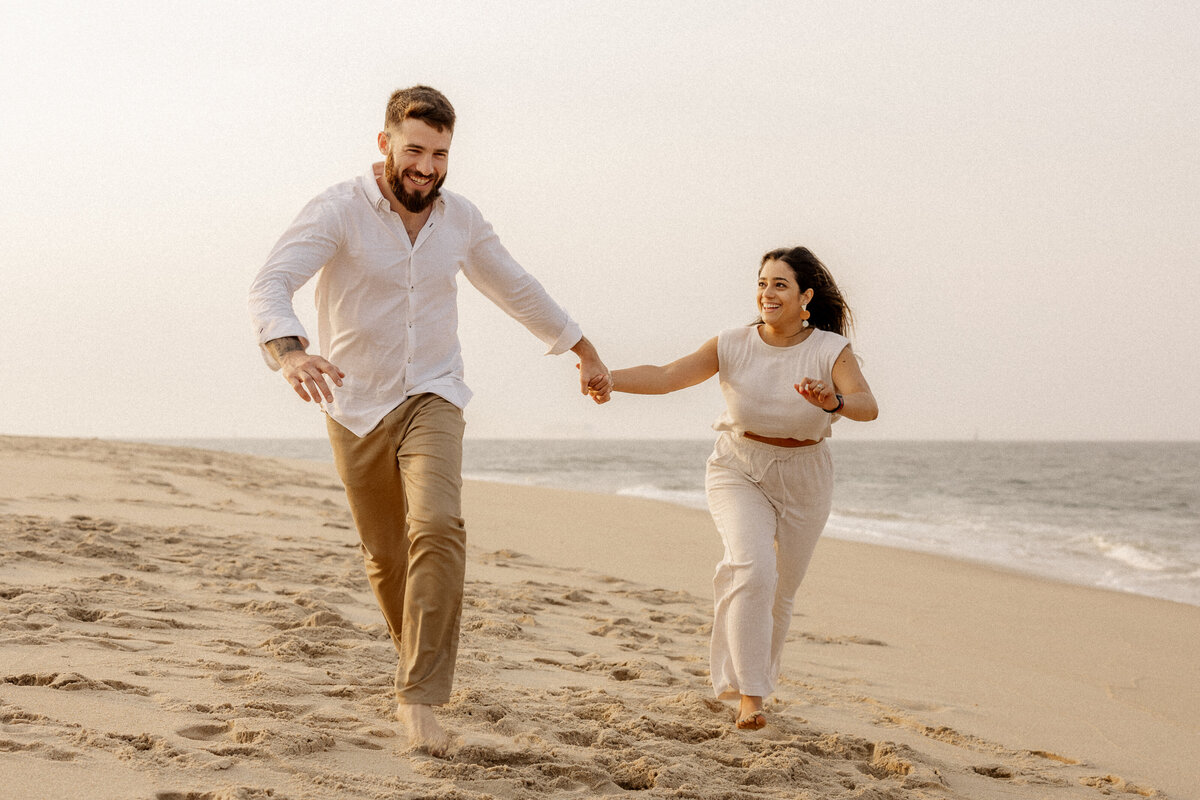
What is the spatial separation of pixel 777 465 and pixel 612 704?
120cm

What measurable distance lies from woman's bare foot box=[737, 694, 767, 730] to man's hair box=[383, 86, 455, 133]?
2.50 m

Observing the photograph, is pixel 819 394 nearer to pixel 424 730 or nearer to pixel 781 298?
pixel 781 298

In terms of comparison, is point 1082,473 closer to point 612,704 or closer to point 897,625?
point 897,625

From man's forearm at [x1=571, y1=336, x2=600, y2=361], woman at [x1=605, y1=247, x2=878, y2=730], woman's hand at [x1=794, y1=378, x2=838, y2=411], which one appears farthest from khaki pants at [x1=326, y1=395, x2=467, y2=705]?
woman's hand at [x1=794, y1=378, x2=838, y2=411]

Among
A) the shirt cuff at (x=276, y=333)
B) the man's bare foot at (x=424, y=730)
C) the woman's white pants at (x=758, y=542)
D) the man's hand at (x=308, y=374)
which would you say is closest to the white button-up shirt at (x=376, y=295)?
the shirt cuff at (x=276, y=333)

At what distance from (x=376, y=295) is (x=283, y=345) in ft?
1.60

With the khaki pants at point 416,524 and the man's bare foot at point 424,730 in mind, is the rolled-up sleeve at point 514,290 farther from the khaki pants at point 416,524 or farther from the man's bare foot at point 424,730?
the man's bare foot at point 424,730

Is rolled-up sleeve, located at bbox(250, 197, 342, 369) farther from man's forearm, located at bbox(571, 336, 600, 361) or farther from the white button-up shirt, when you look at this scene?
man's forearm, located at bbox(571, 336, 600, 361)

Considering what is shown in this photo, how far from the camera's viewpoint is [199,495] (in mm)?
10938

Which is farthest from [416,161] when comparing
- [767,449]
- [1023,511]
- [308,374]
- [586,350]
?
[1023,511]

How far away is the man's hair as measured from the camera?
3469 millimetres

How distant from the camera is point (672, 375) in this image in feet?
14.8

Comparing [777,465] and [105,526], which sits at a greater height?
[777,465]

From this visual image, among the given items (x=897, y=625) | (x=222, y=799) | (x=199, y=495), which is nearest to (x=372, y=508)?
(x=222, y=799)
